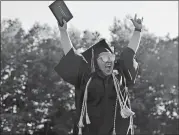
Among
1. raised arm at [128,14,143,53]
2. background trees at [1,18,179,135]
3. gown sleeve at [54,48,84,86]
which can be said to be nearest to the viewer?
gown sleeve at [54,48,84,86]

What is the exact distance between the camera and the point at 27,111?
22547 millimetres

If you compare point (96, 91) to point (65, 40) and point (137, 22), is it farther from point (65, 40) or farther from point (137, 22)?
point (137, 22)

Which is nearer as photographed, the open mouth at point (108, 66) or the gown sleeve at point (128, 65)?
the open mouth at point (108, 66)

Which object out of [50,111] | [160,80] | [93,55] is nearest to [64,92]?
[50,111]

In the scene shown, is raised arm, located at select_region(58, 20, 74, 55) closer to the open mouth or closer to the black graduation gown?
the black graduation gown

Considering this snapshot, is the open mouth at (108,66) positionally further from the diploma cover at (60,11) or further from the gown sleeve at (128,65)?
the diploma cover at (60,11)

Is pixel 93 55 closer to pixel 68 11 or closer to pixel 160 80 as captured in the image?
pixel 68 11

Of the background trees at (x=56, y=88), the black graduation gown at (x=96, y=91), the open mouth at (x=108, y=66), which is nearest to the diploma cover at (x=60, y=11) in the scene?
the black graduation gown at (x=96, y=91)

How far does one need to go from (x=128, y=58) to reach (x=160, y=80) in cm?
2001

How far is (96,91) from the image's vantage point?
371 centimetres

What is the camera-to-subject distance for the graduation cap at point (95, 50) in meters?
3.93

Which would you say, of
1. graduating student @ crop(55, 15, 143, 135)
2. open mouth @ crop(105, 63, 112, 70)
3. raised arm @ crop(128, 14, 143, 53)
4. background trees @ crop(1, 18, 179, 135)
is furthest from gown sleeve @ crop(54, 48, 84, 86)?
background trees @ crop(1, 18, 179, 135)

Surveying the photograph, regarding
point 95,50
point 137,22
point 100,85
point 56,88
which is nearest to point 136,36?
point 137,22

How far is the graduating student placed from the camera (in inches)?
144
